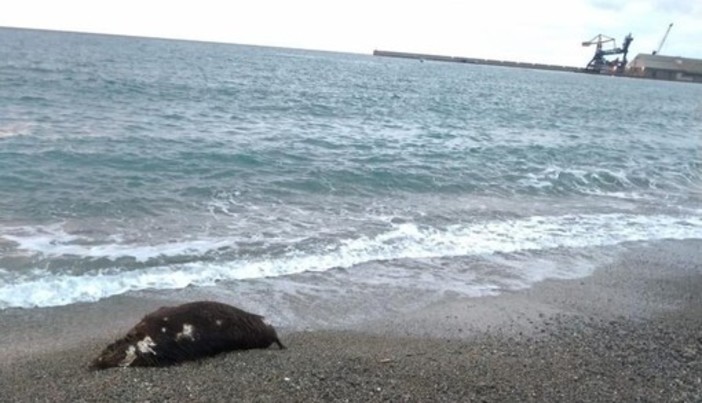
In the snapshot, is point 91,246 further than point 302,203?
No

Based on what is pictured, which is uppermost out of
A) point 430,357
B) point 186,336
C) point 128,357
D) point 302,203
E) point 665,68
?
point 665,68

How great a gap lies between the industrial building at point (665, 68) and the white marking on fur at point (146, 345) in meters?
173

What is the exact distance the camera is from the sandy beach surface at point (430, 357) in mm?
5523

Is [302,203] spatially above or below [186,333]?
below

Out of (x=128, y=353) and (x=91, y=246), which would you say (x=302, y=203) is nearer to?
(x=91, y=246)

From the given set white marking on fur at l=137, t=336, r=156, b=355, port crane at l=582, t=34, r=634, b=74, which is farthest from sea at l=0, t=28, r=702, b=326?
port crane at l=582, t=34, r=634, b=74

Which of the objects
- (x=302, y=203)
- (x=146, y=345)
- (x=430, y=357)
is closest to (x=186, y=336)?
(x=146, y=345)

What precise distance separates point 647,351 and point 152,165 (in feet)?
44.9

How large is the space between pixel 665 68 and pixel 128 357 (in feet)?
602

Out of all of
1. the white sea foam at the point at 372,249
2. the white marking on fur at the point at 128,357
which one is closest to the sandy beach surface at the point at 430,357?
the white marking on fur at the point at 128,357

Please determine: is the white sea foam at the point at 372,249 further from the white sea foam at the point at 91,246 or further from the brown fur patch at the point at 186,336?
the brown fur patch at the point at 186,336

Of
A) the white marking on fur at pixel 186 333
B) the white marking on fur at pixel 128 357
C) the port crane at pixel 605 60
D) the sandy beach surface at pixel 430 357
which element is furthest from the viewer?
the port crane at pixel 605 60

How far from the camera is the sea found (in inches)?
372

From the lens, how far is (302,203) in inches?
574
